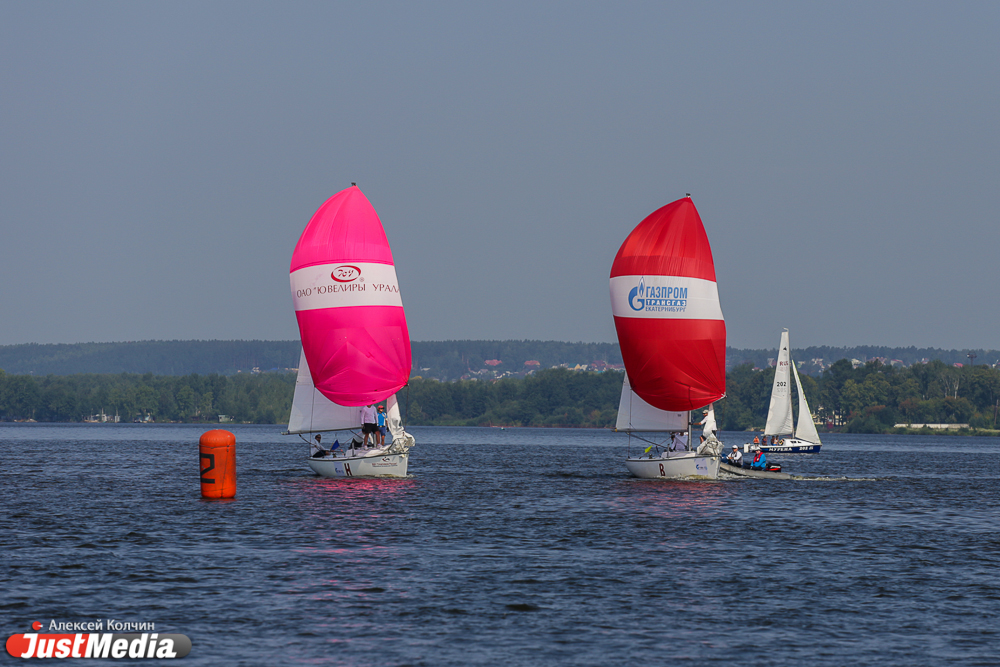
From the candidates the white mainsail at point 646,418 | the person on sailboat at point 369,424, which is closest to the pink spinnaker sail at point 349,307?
the person on sailboat at point 369,424

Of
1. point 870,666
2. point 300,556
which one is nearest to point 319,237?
point 300,556

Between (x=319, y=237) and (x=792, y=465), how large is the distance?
46.3 metres

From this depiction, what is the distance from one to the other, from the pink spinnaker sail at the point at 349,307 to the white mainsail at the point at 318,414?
1401mm

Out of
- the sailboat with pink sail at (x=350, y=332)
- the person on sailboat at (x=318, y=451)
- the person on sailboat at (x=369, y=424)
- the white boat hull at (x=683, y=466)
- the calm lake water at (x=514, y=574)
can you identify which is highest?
the sailboat with pink sail at (x=350, y=332)

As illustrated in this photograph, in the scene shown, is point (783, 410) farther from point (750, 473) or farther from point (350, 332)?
point (350, 332)

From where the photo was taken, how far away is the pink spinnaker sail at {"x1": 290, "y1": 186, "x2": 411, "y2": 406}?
51656 millimetres

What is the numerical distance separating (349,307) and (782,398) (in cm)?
5676

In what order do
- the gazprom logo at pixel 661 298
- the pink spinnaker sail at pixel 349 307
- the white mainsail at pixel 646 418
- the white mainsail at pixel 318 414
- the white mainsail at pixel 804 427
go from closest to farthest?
the pink spinnaker sail at pixel 349 307
the gazprom logo at pixel 661 298
the white mainsail at pixel 318 414
the white mainsail at pixel 646 418
the white mainsail at pixel 804 427

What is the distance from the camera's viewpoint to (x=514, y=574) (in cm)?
2691

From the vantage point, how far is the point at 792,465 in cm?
8500

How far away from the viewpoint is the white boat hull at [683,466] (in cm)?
5131

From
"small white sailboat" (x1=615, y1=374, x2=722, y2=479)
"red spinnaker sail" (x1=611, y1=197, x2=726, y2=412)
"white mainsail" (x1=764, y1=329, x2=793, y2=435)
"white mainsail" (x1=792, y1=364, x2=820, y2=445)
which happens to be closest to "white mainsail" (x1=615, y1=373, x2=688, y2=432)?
"small white sailboat" (x1=615, y1=374, x2=722, y2=479)

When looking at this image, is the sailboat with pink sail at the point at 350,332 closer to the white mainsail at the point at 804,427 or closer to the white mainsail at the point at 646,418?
the white mainsail at the point at 646,418

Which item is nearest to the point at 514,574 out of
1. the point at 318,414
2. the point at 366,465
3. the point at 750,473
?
the point at 366,465
